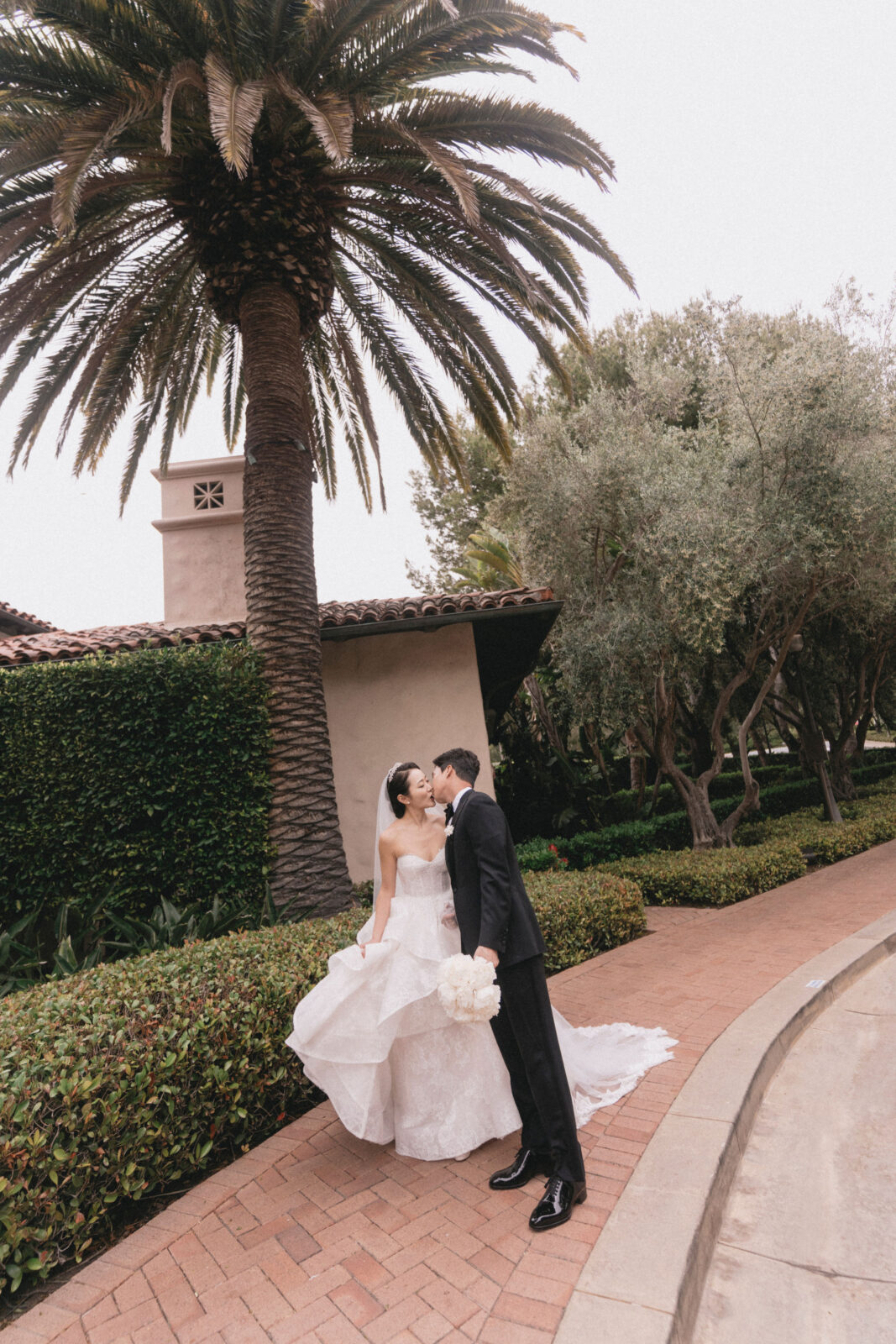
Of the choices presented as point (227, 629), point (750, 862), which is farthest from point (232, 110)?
point (750, 862)

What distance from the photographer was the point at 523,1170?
10.7 feet

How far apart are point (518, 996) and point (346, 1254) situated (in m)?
1.10

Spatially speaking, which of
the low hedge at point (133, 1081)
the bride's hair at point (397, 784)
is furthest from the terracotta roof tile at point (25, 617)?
the bride's hair at point (397, 784)

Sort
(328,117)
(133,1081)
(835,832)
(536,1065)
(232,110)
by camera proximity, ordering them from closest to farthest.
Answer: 1. (536,1065)
2. (133,1081)
3. (232,110)
4. (328,117)
5. (835,832)

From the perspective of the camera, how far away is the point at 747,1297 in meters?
2.69

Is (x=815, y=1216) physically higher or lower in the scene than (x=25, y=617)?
lower

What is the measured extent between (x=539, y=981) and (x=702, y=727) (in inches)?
600

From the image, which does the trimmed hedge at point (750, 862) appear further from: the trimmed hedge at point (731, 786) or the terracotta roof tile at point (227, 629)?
the terracotta roof tile at point (227, 629)

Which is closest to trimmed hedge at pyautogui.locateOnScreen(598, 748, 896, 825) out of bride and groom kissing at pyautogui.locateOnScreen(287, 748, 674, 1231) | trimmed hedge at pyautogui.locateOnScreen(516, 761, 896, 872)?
trimmed hedge at pyautogui.locateOnScreen(516, 761, 896, 872)

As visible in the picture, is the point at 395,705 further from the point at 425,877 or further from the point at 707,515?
the point at 425,877

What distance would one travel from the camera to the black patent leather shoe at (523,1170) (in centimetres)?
320

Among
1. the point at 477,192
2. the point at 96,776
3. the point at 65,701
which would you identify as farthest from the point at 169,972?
the point at 477,192

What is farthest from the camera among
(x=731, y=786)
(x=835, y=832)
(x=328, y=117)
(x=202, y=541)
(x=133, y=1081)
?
(x=731, y=786)

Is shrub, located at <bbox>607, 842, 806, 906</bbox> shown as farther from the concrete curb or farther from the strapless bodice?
the strapless bodice
